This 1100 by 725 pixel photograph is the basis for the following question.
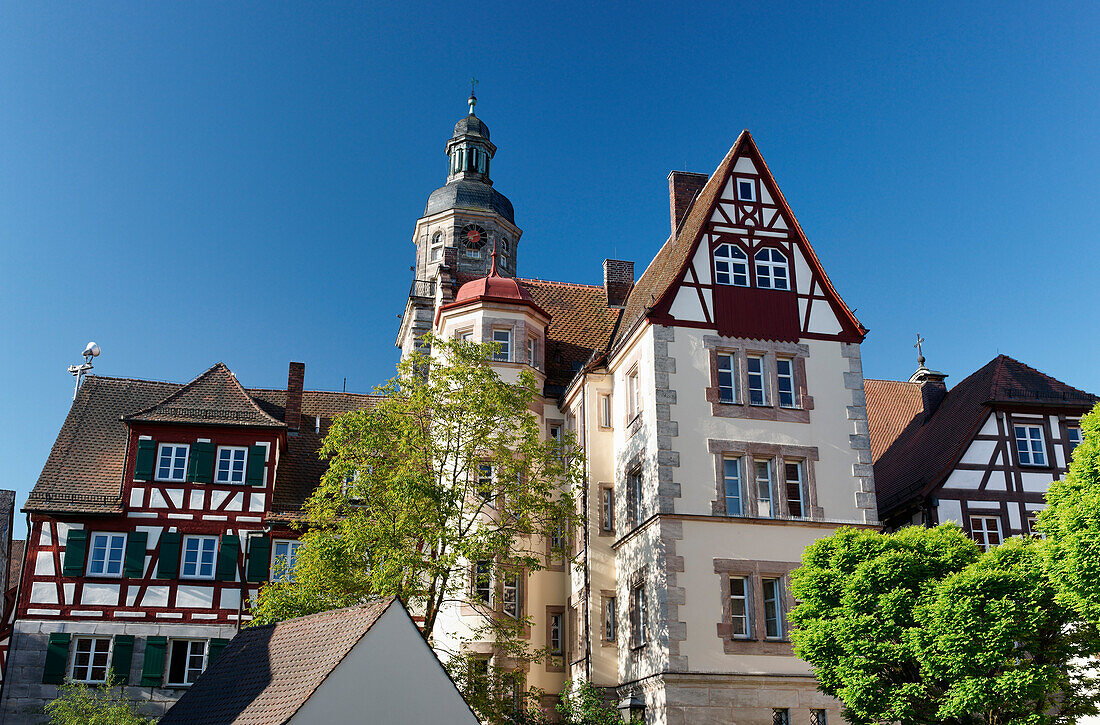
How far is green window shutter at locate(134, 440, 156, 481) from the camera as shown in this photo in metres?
35.3

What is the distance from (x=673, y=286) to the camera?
2969 cm

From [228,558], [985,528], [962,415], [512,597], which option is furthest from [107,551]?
[962,415]

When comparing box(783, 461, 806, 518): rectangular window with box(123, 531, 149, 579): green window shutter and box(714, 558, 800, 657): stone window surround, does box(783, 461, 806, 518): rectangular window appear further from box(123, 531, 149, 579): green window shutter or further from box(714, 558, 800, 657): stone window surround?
box(123, 531, 149, 579): green window shutter

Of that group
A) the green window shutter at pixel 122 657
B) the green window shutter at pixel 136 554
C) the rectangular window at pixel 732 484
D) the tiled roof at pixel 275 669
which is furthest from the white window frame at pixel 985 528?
the green window shutter at pixel 122 657

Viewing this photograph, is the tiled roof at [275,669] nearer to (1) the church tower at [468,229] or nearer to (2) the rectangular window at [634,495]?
(2) the rectangular window at [634,495]

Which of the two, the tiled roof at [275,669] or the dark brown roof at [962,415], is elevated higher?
the dark brown roof at [962,415]

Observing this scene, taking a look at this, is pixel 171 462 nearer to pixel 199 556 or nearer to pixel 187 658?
pixel 199 556

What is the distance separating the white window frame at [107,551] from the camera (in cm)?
3409

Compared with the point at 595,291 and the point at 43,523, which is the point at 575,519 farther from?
the point at 43,523

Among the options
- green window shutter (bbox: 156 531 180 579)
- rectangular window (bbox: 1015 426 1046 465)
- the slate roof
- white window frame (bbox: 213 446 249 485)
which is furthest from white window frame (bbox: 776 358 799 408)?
green window shutter (bbox: 156 531 180 579)

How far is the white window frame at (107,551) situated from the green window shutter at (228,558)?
9.31 feet

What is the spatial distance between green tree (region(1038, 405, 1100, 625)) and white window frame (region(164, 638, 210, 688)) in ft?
78.8

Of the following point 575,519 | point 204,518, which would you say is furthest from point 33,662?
point 575,519

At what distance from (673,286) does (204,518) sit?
16855mm
